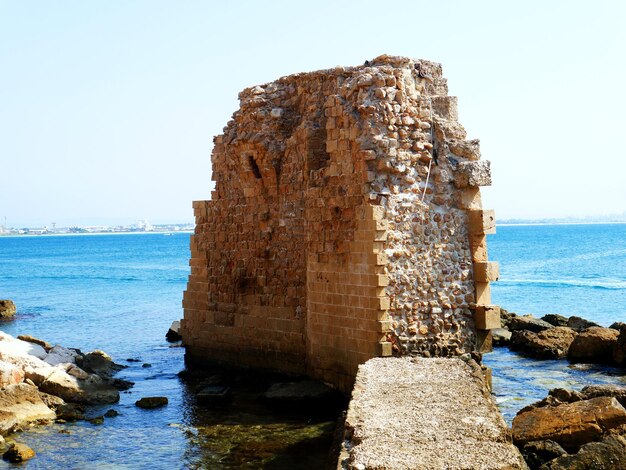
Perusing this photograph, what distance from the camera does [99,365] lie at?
16.5m

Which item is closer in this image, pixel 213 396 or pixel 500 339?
pixel 213 396

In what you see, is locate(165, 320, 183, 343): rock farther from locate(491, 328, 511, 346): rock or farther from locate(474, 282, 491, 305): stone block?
locate(474, 282, 491, 305): stone block

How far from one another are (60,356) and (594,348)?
10.6m

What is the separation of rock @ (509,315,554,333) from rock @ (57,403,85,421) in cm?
1177

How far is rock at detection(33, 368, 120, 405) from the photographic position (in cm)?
1344

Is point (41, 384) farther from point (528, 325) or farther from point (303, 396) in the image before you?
point (528, 325)

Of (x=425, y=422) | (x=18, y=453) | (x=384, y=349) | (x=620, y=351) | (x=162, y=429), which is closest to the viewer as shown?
(x=425, y=422)

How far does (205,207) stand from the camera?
16.4 metres

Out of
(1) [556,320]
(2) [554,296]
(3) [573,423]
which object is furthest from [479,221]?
(2) [554,296]

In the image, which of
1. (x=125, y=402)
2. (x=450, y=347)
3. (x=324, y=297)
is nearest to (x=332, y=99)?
(x=324, y=297)

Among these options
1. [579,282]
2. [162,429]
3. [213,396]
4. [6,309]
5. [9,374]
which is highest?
[9,374]

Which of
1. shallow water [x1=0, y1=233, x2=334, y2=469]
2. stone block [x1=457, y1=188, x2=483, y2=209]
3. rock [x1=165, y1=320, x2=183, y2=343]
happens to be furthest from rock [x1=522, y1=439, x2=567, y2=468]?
rock [x1=165, y1=320, x2=183, y2=343]

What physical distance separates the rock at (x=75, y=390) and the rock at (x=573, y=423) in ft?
24.0

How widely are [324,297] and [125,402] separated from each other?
399 centimetres
